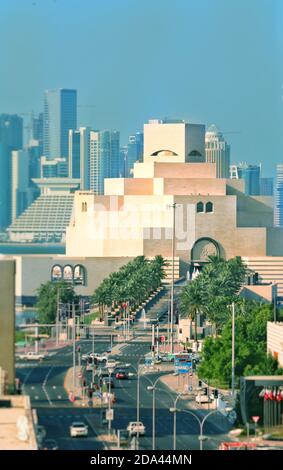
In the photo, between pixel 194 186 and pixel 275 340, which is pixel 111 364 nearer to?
pixel 275 340

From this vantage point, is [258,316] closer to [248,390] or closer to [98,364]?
[98,364]

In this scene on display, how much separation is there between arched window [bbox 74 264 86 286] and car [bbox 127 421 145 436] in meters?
27.1

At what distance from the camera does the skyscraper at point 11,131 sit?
5522cm

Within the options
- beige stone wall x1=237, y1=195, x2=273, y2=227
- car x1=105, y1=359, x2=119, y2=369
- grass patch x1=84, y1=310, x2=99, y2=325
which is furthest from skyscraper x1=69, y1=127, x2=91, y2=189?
car x1=105, y1=359, x2=119, y2=369

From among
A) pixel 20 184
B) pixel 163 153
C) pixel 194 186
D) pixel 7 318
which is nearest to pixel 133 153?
pixel 163 153

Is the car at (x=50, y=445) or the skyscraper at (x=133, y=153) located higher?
the skyscraper at (x=133, y=153)

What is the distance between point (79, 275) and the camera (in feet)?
238

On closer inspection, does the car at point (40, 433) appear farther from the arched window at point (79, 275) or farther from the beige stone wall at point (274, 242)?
the beige stone wall at point (274, 242)

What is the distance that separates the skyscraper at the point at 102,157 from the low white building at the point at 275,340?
22.7 m

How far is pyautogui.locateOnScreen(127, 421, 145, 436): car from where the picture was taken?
41969mm

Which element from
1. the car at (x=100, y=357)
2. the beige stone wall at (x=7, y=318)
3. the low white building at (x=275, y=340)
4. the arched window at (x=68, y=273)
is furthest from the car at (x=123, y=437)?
the arched window at (x=68, y=273)

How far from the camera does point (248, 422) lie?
1716 inches

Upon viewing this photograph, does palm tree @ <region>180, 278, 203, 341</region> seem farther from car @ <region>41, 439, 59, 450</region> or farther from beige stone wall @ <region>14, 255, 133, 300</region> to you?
car @ <region>41, 439, 59, 450</region>

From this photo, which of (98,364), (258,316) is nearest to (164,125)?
(258,316)
